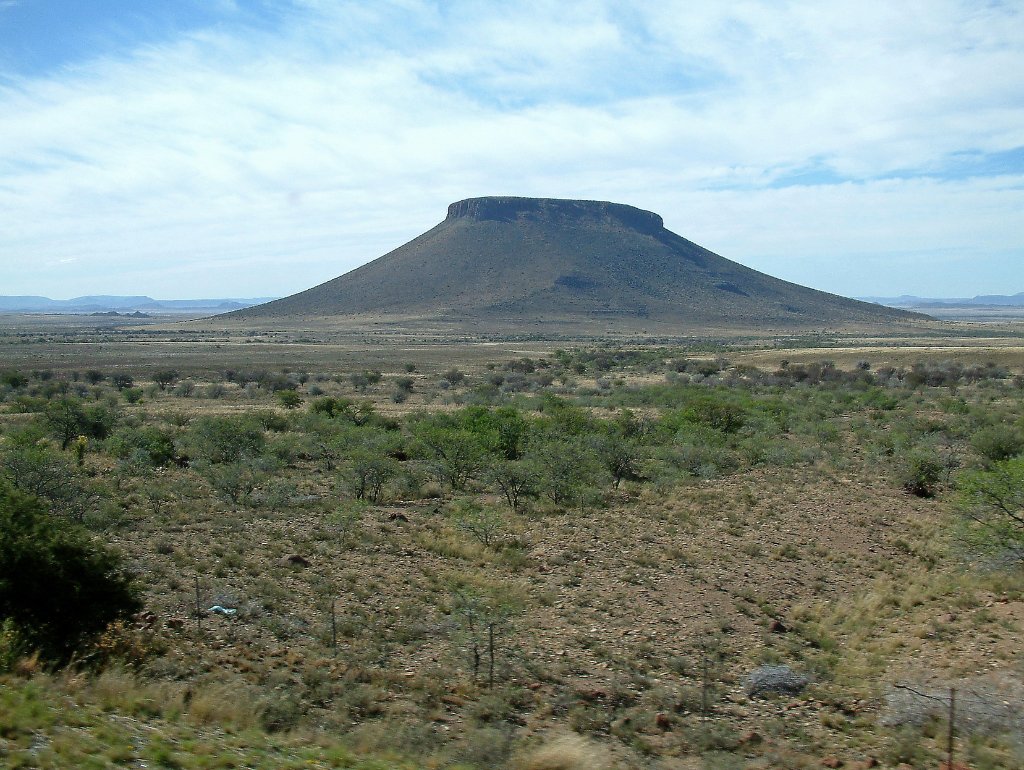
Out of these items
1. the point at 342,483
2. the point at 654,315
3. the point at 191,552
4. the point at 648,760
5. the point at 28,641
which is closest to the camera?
the point at 648,760

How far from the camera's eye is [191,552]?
15727mm

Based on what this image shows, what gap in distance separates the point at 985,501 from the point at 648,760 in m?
11.4

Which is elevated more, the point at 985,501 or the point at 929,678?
the point at 985,501

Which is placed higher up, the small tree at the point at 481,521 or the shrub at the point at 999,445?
the shrub at the point at 999,445

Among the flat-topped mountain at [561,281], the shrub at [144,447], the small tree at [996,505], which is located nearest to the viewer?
the small tree at [996,505]

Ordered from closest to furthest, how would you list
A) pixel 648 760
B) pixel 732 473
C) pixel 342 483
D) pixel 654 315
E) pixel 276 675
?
pixel 648 760
pixel 276 675
pixel 342 483
pixel 732 473
pixel 654 315

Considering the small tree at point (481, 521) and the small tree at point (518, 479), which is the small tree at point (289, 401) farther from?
the small tree at point (481, 521)

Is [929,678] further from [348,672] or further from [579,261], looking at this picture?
[579,261]

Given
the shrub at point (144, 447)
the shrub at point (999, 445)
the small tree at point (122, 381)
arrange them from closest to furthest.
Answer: the shrub at point (144, 447) → the shrub at point (999, 445) → the small tree at point (122, 381)

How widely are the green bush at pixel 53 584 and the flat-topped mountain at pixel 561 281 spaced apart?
138 meters

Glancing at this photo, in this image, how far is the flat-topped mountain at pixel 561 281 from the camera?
158250 millimetres

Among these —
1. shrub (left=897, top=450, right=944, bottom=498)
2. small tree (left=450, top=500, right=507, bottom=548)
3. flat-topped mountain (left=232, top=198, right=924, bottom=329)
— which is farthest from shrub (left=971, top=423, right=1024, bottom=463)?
flat-topped mountain (left=232, top=198, right=924, bottom=329)

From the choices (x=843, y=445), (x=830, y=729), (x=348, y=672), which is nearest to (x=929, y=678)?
(x=830, y=729)

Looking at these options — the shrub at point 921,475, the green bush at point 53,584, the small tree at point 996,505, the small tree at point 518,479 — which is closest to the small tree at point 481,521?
the small tree at point 518,479
